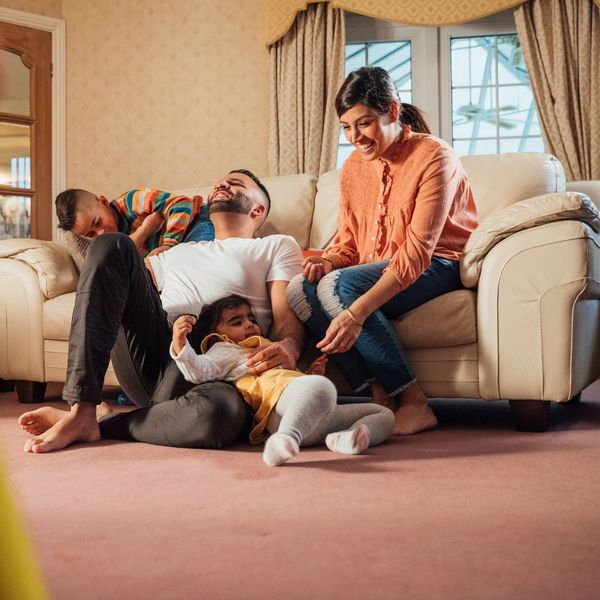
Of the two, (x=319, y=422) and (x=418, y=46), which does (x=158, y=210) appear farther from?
(x=418, y=46)

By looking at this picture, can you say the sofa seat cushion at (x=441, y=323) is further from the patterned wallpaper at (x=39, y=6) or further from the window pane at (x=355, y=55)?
the patterned wallpaper at (x=39, y=6)

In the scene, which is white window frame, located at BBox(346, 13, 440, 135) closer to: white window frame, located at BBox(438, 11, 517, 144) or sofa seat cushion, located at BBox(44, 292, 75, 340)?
white window frame, located at BBox(438, 11, 517, 144)

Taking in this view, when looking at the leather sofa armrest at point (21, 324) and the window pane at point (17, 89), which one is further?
the window pane at point (17, 89)

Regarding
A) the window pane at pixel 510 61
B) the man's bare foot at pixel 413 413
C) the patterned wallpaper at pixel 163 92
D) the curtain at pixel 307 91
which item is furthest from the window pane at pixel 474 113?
the man's bare foot at pixel 413 413

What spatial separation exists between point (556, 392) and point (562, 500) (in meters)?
0.73

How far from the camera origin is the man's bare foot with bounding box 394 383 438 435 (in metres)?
2.13

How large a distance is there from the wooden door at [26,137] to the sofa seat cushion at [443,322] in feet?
11.1

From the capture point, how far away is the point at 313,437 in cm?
191

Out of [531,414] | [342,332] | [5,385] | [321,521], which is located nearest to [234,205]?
[342,332]

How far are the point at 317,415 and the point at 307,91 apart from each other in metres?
3.28

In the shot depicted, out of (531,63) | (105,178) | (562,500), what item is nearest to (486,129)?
(531,63)

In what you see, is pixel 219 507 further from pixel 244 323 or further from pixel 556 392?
pixel 556 392

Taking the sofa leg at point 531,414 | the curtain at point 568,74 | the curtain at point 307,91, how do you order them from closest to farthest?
1. the sofa leg at point 531,414
2. the curtain at point 568,74
3. the curtain at point 307,91

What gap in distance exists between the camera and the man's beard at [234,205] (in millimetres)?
2463
